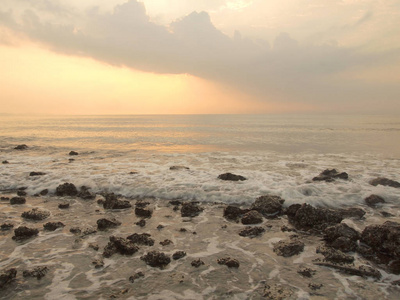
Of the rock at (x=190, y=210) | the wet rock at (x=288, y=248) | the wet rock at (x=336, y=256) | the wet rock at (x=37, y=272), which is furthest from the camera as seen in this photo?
the rock at (x=190, y=210)

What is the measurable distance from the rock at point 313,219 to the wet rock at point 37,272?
23.9ft

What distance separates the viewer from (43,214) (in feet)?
29.7

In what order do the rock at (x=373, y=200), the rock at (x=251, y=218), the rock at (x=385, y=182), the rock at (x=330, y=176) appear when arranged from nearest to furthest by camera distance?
the rock at (x=251, y=218)
the rock at (x=373, y=200)
the rock at (x=385, y=182)
the rock at (x=330, y=176)

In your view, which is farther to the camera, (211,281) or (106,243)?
(106,243)

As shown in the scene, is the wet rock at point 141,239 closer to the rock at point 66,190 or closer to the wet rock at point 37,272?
the wet rock at point 37,272

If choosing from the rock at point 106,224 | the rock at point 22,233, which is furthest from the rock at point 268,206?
the rock at point 22,233

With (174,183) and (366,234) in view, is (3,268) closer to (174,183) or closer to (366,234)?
(174,183)

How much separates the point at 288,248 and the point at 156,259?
3.49m

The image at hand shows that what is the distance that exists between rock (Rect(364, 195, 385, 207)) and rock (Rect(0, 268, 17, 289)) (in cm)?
1235

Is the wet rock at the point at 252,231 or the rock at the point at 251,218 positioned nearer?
the wet rock at the point at 252,231

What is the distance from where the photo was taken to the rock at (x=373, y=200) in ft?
34.9

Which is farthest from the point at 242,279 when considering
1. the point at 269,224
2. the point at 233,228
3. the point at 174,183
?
the point at 174,183

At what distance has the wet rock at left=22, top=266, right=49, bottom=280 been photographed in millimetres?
5453

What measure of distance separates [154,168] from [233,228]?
1062cm
